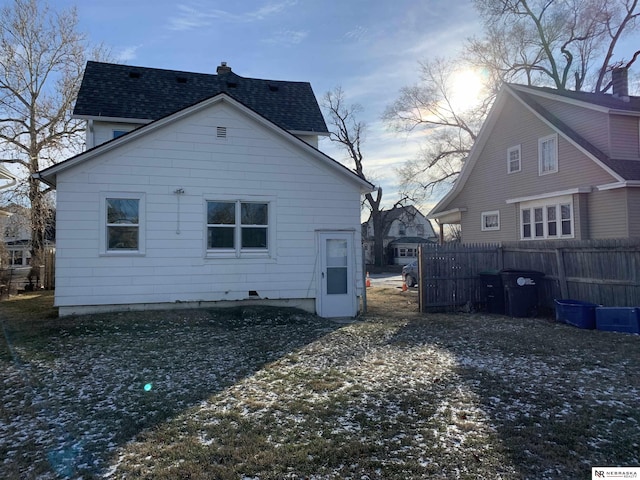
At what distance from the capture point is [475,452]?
12.3 ft

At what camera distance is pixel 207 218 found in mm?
10930

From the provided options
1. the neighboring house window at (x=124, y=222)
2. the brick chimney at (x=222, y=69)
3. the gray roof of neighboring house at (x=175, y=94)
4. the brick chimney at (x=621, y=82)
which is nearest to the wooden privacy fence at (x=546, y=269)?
the gray roof of neighboring house at (x=175, y=94)

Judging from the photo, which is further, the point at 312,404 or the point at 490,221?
the point at 490,221

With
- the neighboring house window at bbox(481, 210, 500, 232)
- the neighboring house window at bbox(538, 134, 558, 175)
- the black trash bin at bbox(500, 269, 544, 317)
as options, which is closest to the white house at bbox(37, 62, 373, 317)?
the black trash bin at bbox(500, 269, 544, 317)

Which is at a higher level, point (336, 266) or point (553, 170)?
point (553, 170)

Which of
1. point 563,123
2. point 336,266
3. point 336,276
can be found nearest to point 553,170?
point 563,123

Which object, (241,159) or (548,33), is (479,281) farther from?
(548,33)

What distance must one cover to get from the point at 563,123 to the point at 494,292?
25.5 feet

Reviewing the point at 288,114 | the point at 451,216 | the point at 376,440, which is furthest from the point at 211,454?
the point at 451,216

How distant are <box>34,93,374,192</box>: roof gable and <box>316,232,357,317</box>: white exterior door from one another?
1784 millimetres

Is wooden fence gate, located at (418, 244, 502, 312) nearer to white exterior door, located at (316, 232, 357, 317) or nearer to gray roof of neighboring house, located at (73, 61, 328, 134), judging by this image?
white exterior door, located at (316, 232, 357, 317)

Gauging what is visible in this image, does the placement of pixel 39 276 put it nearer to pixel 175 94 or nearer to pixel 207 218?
pixel 175 94

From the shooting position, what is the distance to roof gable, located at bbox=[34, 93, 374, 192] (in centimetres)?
990

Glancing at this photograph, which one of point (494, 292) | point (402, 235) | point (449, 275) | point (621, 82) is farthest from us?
point (402, 235)
